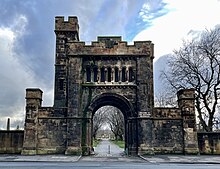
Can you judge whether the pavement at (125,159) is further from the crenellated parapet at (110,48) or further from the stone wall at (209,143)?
the crenellated parapet at (110,48)

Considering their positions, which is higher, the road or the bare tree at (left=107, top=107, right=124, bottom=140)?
the bare tree at (left=107, top=107, right=124, bottom=140)

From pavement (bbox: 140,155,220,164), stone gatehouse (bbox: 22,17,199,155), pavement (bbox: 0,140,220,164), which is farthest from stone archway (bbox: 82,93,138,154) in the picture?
pavement (bbox: 140,155,220,164)

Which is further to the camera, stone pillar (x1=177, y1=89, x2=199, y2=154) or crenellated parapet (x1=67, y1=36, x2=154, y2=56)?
crenellated parapet (x1=67, y1=36, x2=154, y2=56)

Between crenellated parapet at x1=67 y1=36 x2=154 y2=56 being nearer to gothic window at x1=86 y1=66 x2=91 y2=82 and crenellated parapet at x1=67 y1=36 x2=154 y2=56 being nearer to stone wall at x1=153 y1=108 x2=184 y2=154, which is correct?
gothic window at x1=86 y1=66 x2=91 y2=82

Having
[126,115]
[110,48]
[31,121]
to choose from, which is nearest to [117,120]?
[126,115]

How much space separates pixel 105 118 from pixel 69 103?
2867 inches

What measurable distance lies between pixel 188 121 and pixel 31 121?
43.7 ft

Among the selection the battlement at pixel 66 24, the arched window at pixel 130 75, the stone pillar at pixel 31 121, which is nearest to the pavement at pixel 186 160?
the arched window at pixel 130 75

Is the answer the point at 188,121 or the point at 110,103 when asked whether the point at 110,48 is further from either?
the point at 188,121

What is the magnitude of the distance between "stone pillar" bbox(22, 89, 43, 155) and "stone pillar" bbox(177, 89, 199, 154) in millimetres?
12472

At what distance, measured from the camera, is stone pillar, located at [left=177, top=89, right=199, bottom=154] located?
2889 cm

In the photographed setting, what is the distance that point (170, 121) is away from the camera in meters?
29.5

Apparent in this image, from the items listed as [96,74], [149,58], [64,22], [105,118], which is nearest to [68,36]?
[64,22]

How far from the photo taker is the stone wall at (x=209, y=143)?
29812 millimetres
